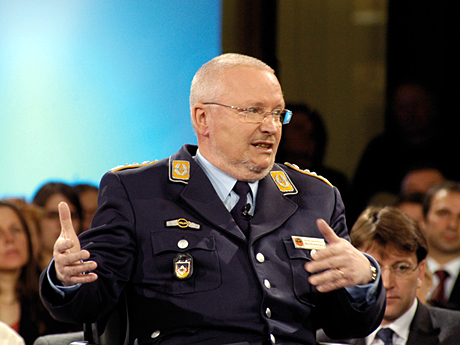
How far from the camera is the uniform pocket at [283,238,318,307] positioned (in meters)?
2.07

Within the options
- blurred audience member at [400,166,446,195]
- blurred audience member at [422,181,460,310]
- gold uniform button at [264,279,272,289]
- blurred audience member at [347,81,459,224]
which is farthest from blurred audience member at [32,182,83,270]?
blurred audience member at [400,166,446,195]

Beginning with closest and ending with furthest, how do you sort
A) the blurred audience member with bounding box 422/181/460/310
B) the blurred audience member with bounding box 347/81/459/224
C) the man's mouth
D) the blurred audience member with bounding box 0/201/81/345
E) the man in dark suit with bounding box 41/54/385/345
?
the man in dark suit with bounding box 41/54/385/345
the man's mouth
the blurred audience member with bounding box 0/201/81/345
the blurred audience member with bounding box 422/181/460/310
the blurred audience member with bounding box 347/81/459/224

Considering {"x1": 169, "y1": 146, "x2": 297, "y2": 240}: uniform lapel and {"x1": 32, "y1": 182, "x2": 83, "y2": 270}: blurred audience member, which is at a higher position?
{"x1": 169, "y1": 146, "x2": 297, "y2": 240}: uniform lapel

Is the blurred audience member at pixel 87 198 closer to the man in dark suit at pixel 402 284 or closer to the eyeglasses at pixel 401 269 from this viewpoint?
the man in dark suit at pixel 402 284

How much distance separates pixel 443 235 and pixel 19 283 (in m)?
2.63

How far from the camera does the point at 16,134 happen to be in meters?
3.64

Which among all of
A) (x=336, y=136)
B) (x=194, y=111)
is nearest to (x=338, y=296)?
(x=194, y=111)

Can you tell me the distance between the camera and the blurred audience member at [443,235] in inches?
166

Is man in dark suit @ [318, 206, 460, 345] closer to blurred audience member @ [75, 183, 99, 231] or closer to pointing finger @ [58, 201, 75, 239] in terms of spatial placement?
pointing finger @ [58, 201, 75, 239]

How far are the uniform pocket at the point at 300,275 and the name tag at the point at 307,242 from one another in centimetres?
1

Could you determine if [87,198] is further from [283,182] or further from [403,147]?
[403,147]

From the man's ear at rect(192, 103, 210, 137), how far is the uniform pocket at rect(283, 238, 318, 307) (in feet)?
1.58

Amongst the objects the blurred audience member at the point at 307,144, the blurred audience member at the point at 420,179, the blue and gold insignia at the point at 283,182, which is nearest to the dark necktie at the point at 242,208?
the blue and gold insignia at the point at 283,182

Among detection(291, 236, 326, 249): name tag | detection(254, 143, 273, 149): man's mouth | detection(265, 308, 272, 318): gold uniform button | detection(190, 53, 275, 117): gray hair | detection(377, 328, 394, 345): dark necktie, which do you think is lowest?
detection(377, 328, 394, 345): dark necktie
